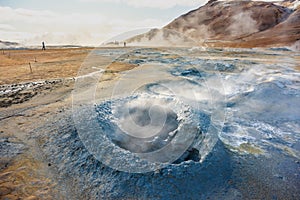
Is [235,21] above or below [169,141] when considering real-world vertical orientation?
above

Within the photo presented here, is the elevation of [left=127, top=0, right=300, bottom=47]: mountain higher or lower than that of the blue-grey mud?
higher

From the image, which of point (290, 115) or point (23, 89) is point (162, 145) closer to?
point (290, 115)

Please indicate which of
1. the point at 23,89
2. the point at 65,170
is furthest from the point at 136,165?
the point at 23,89

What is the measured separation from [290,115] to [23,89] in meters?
8.69

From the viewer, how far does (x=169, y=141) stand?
13.6 ft

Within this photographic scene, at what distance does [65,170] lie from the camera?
312 centimetres

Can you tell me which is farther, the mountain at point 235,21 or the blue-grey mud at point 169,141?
the mountain at point 235,21

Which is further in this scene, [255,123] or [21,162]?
[255,123]

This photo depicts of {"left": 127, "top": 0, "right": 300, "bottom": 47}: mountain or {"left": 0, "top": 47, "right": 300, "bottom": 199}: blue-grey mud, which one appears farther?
{"left": 127, "top": 0, "right": 300, "bottom": 47}: mountain

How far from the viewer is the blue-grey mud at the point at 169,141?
2.81m

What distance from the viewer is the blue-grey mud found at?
2809 millimetres

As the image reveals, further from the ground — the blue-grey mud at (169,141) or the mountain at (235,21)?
the mountain at (235,21)

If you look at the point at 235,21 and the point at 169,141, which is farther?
the point at 235,21

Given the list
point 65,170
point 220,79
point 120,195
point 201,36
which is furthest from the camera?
point 201,36
